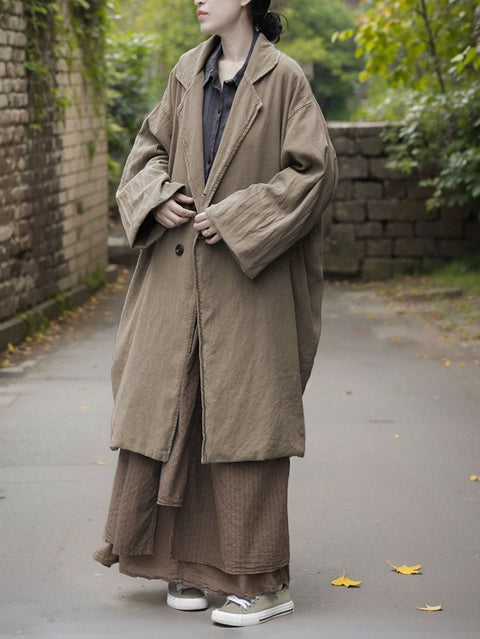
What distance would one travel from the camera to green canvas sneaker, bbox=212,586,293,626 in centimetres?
351

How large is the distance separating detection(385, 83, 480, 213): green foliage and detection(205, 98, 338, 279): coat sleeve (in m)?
8.00

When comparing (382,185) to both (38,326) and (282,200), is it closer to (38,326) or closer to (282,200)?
(38,326)

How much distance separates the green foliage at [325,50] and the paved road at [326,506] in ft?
65.8

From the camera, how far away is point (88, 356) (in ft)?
28.8

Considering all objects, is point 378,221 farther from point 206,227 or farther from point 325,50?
point 325,50

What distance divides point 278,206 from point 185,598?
4.11 ft

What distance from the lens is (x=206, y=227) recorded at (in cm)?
344

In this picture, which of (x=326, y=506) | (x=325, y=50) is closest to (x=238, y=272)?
(x=326, y=506)

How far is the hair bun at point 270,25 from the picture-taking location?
142 inches

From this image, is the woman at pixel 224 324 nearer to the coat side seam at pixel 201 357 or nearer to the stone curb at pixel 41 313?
the coat side seam at pixel 201 357

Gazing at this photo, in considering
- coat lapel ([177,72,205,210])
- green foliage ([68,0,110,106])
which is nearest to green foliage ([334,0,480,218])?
green foliage ([68,0,110,106])

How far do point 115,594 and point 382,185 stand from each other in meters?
10.3

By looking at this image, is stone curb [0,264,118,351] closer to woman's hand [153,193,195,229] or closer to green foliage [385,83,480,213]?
green foliage [385,83,480,213]

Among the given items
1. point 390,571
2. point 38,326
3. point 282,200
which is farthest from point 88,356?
point 282,200
